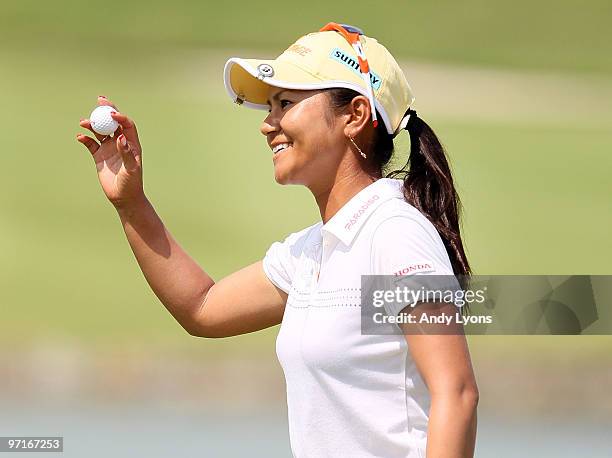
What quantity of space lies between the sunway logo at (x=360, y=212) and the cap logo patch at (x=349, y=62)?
0.16 metres

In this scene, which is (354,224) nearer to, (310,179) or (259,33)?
(310,179)

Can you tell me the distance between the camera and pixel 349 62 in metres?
1.35

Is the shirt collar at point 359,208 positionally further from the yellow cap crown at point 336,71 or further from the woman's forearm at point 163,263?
the woman's forearm at point 163,263

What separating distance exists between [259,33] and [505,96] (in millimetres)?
1217

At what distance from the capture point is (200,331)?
1567 mm

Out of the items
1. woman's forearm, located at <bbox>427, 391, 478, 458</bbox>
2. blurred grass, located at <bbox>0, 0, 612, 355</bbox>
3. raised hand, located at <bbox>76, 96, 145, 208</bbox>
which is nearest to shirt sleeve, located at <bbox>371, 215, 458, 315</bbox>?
woman's forearm, located at <bbox>427, 391, 478, 458</bbox>

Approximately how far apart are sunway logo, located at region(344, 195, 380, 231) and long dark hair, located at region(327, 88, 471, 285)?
44 mm

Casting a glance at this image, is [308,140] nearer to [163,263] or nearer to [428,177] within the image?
[428,177]

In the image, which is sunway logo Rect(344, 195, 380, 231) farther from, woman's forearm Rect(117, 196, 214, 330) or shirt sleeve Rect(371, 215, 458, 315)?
woman's forearm Rect(117, 196, 214, 330)

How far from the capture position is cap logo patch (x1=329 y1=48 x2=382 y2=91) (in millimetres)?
1350

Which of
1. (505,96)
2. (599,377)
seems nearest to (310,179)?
(599,377)

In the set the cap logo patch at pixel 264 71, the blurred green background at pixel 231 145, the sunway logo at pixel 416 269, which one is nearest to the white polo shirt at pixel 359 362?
the sunway logo at pixel 416 269

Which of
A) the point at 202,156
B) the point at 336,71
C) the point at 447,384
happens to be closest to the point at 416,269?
the point at 447,384

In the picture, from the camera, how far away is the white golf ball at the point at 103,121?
1523 mm
